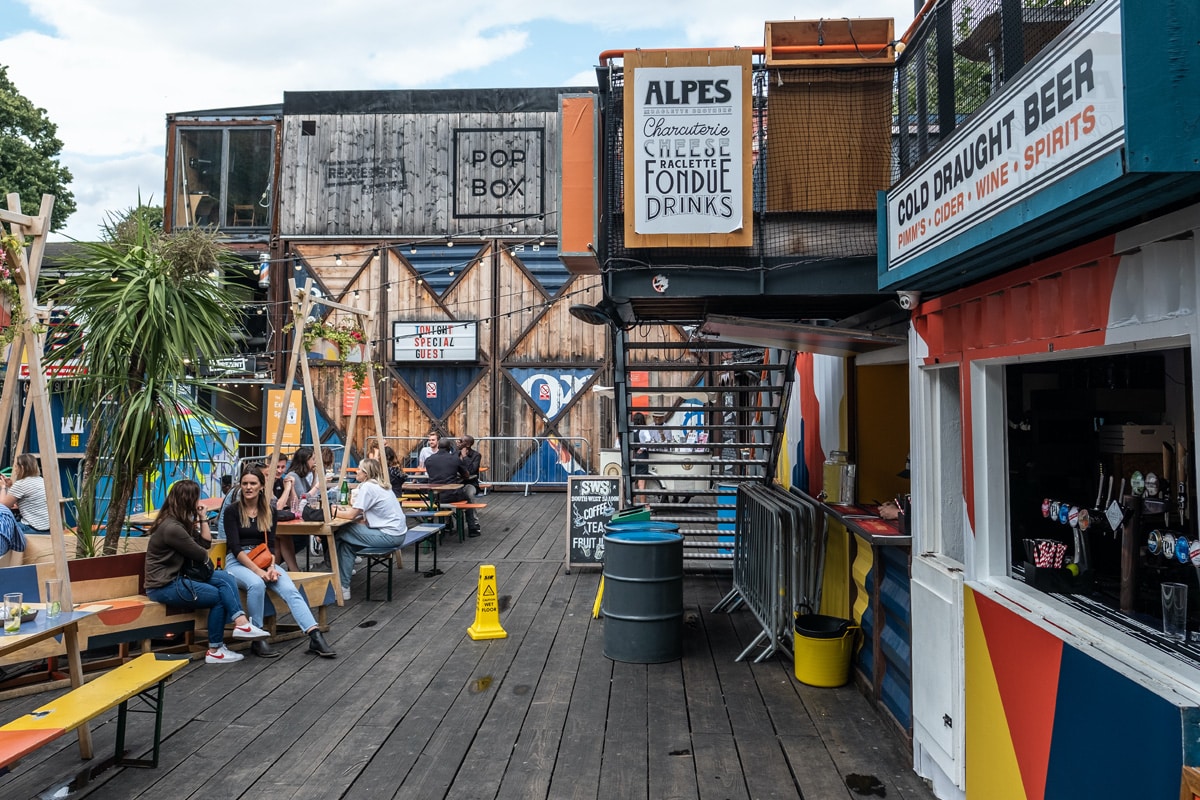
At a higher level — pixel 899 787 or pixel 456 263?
pixel 456 263

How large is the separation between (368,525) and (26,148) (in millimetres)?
25248

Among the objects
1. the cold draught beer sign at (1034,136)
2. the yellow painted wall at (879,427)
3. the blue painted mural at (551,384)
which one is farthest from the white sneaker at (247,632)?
the blue painted mural at (551,384)

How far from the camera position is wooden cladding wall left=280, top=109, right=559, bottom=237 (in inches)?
751

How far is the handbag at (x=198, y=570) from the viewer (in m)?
6.35

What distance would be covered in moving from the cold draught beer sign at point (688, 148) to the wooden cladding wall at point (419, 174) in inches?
535

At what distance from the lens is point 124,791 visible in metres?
4.25

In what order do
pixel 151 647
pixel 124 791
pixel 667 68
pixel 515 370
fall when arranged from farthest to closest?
1. pixel 515 370
2. pixel 151 647
3. pixel 667 68
4. pixel 124 791

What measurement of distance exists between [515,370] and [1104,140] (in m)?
17.0

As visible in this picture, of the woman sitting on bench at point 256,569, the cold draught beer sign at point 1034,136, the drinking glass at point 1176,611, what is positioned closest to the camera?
the cold draught beer sign at point 1034,136

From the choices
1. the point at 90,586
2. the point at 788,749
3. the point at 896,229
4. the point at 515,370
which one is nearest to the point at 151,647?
the point at 90,586

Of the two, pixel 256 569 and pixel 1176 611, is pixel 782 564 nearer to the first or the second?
pixel 1176 611

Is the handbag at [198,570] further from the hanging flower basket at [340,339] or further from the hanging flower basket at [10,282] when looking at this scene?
the hanging flower basket at [340,339]

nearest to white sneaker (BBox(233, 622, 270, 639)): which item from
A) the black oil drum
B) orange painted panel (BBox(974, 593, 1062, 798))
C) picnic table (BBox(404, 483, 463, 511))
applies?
the black oil drum

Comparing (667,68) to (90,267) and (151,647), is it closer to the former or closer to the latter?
(90,267)
